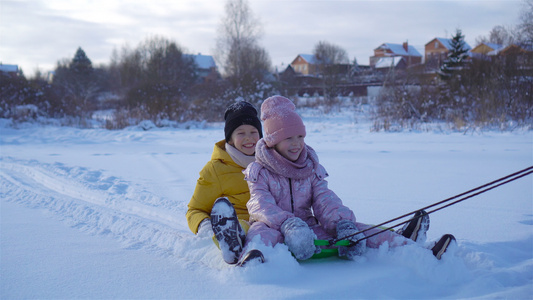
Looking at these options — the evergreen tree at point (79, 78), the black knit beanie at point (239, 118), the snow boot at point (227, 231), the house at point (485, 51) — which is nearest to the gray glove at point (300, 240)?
the snow boot at point (227, 231)

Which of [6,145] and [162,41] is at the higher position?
[162,41]

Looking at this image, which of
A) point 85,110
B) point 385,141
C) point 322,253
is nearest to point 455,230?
point 322,253

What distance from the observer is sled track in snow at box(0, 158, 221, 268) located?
2.89 meters

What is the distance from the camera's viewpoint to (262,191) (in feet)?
8.16

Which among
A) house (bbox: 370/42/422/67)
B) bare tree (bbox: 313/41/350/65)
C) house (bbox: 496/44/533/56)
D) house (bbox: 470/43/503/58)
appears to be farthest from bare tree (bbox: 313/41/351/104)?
house (bbox: 370/42/422/67)

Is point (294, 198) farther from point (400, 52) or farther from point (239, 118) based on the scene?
point (400, 52)

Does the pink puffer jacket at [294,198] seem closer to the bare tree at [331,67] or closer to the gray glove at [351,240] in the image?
the gray glove at [351,240]

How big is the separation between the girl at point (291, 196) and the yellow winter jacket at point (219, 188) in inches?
14.7

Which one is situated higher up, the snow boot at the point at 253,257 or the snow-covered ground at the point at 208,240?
the snow boot at the point at 253,257

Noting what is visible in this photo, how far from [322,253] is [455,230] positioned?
46.6 inches

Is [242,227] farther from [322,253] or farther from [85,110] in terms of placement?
[85,110]

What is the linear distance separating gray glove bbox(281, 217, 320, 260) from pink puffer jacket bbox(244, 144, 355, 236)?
→ 0.16 metres

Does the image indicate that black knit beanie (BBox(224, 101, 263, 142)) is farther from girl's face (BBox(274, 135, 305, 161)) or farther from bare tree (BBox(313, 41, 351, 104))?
bare tree (BBox(313, 41, 351, 104))

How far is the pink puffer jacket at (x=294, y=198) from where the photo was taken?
2461mm
